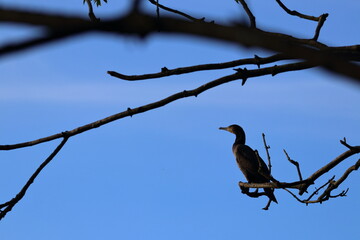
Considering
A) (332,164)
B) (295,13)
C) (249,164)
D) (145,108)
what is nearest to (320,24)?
(295,13)

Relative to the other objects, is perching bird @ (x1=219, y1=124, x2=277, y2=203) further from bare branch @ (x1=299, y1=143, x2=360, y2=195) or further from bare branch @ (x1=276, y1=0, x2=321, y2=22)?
bare branch @ (x1=299, y1=143, x2=360, y2=195)

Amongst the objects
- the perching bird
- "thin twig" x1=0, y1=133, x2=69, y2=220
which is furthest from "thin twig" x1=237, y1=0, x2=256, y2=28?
the perching bird

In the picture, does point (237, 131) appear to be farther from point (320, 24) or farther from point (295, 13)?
point (320, 24)

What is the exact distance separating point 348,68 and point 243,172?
31.6 feet

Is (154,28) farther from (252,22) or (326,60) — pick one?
(252,22)

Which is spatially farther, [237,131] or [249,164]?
[237,131]

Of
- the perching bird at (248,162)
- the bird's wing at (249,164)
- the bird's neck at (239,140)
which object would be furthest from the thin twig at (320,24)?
the bird's neck at (239,140)

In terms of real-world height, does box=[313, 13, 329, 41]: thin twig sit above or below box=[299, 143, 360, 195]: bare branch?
above

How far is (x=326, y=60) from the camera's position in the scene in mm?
1298

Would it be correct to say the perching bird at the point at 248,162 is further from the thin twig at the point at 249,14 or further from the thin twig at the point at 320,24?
the thin twig at the point at 320,24

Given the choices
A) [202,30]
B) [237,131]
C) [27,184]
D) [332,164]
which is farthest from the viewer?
[237,131]

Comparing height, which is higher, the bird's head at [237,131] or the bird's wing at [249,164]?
the bird's head at [237,131]

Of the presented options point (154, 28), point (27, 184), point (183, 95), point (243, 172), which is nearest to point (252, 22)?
point (183, 95)

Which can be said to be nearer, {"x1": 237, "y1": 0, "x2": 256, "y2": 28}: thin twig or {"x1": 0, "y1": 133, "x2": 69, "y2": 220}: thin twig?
{"x1": 0, "y1": 133, "x2": 69, "y2": 220}: thin twig
